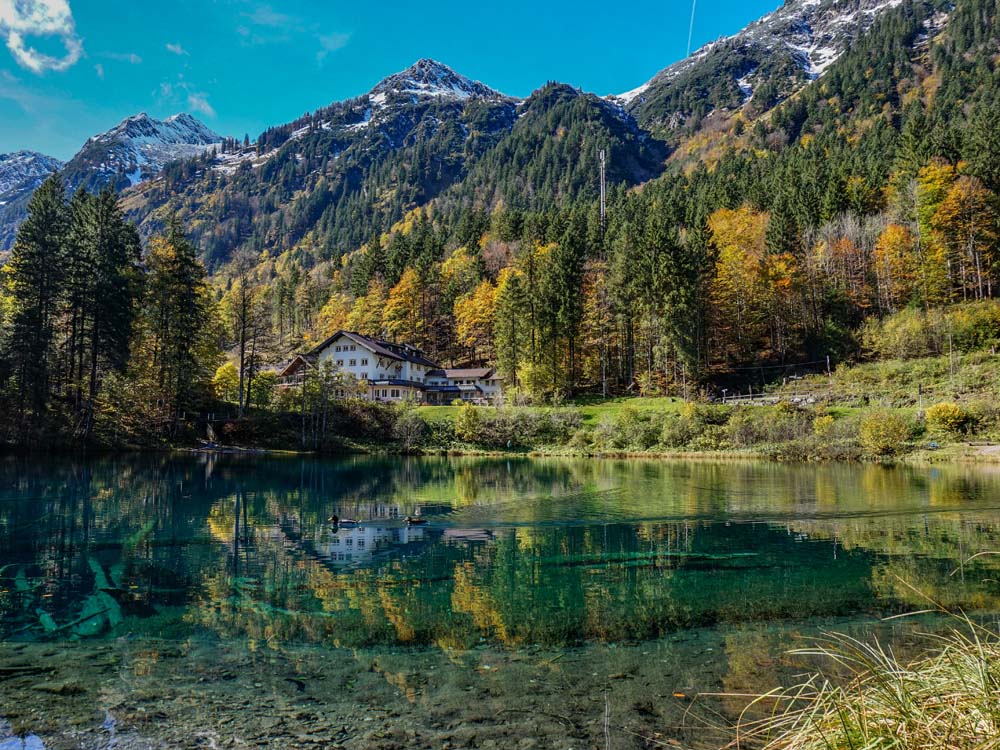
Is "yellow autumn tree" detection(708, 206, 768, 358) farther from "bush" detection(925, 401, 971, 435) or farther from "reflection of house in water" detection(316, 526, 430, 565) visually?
"reflection of house in water" detection(316, 526, 430, 565)

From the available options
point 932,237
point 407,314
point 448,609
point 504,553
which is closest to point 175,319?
point 407,314

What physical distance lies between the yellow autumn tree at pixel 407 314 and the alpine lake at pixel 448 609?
5634 centimetres

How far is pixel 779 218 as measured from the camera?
65.7m

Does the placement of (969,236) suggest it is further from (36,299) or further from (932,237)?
(36,299)

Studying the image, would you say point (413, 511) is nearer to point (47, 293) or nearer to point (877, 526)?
point (877, 526)

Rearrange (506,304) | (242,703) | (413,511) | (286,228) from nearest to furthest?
1. (242,703)
2. (413,511)
3. (506,304)
4. (286,228)

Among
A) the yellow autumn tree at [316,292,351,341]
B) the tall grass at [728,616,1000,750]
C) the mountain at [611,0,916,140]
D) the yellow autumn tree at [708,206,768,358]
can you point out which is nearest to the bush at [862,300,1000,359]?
the yellow autumn tree at [708,206,768,358]

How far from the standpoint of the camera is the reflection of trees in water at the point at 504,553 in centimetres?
997

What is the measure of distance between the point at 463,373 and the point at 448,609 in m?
60.7

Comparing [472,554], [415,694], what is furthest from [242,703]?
[472,554]

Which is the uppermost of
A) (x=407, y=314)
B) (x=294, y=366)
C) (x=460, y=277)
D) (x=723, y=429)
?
(x=460, y=277)

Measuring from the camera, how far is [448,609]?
1028cm

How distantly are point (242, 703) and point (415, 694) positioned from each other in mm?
1964

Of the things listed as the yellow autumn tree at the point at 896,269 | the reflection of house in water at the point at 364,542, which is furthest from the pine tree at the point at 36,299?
the yellow autumn tree at the point at 896,269
